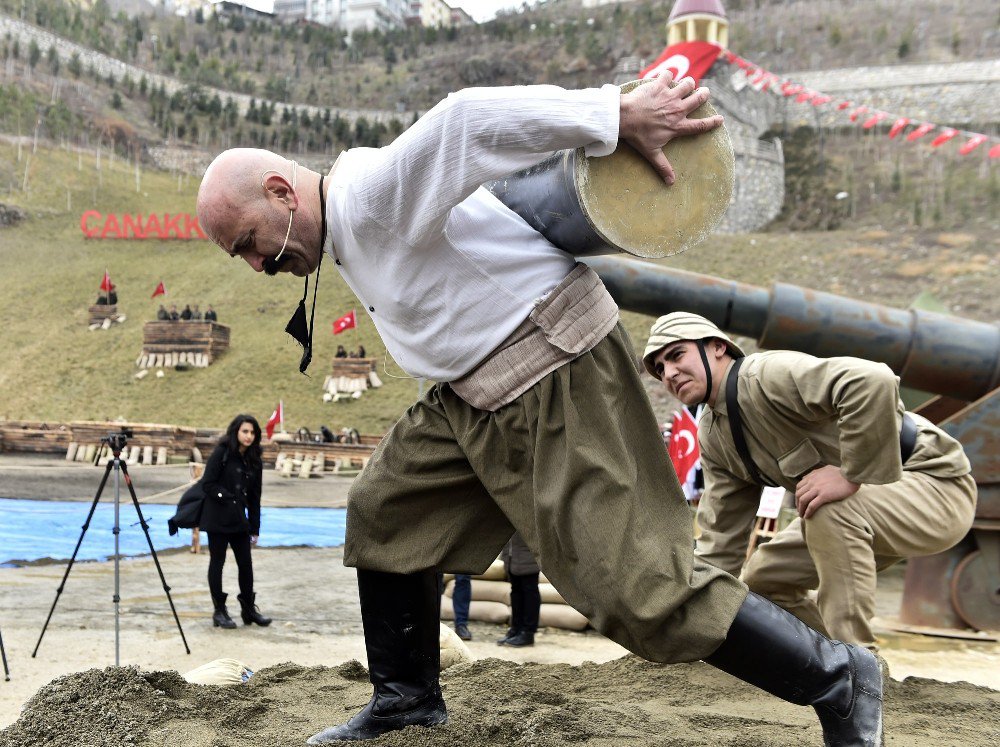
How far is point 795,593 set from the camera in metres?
3.80

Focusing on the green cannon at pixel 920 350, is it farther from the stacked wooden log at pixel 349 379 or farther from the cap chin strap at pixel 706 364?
the stacked wooden log at pixel 349 379

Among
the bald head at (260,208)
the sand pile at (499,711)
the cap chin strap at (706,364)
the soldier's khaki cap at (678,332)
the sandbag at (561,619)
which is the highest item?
the bald head at (260,208)

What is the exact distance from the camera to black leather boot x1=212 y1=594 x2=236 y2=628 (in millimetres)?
6102

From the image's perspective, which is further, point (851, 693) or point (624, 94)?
point (851, 693)

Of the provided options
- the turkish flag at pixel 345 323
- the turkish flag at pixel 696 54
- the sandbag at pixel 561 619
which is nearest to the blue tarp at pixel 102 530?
the sandbag at pixel 561 619

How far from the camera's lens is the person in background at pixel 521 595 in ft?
19.0

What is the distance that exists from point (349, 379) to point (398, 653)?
2075 centimetres

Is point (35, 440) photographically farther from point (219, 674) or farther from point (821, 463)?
point (821, 463)

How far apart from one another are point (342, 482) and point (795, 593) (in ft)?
43.0

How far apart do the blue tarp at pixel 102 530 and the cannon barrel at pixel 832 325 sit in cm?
441

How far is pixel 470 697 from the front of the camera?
117 inches

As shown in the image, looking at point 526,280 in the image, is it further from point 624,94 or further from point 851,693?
point 851,693

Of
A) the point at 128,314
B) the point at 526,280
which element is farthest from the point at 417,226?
the point at 128,314

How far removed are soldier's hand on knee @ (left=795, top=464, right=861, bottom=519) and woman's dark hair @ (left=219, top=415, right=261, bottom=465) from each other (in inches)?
163
